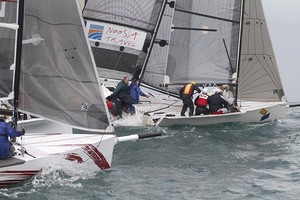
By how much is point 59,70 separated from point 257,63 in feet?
30.5

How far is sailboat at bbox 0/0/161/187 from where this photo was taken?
961 centimetres

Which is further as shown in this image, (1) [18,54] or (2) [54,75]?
(2) [54,75]

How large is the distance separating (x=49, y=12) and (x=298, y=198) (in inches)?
187

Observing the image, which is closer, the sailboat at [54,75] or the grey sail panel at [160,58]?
the sailboat at [54,75]

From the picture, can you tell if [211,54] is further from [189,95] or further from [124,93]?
[124,93]

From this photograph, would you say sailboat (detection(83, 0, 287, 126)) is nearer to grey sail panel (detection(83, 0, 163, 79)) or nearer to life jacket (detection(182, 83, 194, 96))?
grey sail panel (detection(83, 0, 163, 79))

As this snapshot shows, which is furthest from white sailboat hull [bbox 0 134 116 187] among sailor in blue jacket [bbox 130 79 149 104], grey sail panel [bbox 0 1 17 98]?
sailor in blue jacket [bbox 130 79 149 104]

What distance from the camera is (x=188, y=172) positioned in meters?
10.9

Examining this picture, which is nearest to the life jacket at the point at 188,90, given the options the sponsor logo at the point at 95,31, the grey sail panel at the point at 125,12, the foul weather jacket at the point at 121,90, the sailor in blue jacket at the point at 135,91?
the sailor in blue jacket at the point at 135,91

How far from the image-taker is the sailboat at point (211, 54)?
17703 mm

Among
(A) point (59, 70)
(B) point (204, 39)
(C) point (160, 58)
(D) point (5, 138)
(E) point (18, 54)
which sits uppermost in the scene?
(B) point (204, 39)

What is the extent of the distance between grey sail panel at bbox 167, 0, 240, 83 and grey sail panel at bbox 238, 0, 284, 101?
0.62 metres

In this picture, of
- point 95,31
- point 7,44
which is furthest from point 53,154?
point 95,31

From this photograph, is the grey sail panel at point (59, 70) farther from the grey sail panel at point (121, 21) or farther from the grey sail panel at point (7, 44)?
the grey sail panel at point (121, 21)
